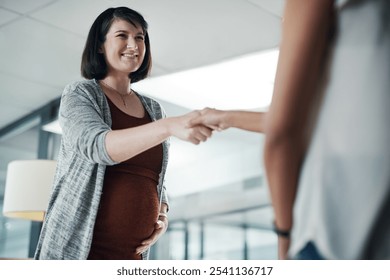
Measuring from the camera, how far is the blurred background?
1.57m

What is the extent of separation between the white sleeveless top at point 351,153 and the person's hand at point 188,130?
1.85ft

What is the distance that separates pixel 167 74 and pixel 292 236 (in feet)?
4.47

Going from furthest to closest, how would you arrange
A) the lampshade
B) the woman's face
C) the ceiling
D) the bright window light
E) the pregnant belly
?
the lampshade → the bright window light → the ceiling → the woman's face → the pregnant belly

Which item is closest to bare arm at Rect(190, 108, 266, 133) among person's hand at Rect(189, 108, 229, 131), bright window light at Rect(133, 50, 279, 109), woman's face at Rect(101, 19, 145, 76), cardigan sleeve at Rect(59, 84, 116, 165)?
person's hand at Rect(189, 108, 229, 131)

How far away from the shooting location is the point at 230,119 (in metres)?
1.03

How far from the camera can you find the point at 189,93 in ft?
5.84

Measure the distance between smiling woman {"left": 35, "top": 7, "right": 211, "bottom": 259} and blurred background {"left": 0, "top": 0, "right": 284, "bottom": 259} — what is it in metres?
0.22

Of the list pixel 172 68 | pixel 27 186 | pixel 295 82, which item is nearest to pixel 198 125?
pixel 295 82

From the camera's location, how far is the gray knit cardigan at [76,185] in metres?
1.05

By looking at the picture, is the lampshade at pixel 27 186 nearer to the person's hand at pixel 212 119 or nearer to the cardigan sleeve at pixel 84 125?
the cardigan sleeve at pixel 84 125

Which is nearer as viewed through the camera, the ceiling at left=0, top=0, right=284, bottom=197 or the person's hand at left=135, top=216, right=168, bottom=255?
the person's hand at left=135, top=216, right=168, bottom=255

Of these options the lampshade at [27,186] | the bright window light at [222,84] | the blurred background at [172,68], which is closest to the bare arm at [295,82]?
the blurred background at [172,68]

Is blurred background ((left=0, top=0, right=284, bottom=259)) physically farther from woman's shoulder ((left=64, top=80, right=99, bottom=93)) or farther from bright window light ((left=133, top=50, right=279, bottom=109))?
woman's shoulder ((left=64, top=80, right=99, bottom=93))

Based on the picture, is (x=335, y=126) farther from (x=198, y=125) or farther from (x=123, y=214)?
(x=123, y=214)
